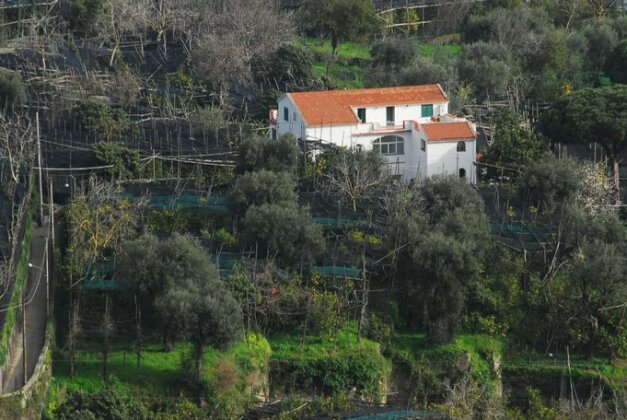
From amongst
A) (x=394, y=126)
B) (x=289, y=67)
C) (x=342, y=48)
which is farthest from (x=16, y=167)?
(x=342, y=48)

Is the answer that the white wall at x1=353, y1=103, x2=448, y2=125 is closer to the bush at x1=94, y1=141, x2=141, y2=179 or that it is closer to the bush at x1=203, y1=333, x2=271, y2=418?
the bush at x1=94, y1=141, x2=141, y2=179

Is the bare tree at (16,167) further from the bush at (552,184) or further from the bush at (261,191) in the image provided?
the bush at (552,184)

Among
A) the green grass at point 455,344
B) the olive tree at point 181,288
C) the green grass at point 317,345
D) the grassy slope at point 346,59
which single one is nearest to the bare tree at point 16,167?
the olive tree at point 181,288

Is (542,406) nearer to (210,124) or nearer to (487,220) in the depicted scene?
(487,220)

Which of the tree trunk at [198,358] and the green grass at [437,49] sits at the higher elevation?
the green grass at [437,49]

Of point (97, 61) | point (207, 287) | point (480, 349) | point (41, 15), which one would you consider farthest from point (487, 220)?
point (41, 15)

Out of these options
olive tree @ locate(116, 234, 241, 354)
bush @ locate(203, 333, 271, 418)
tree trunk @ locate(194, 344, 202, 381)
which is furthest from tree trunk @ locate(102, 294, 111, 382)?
bush @ locate(203, 333, 271, 418)
